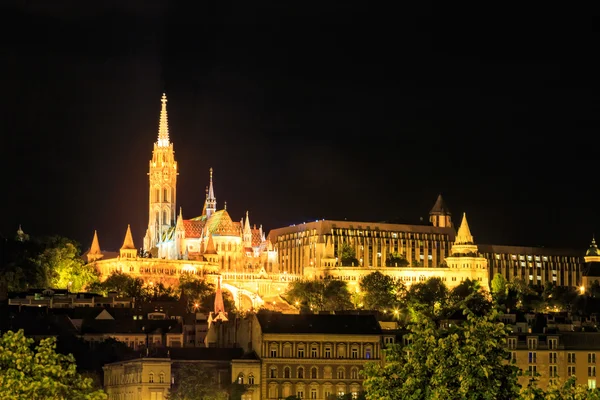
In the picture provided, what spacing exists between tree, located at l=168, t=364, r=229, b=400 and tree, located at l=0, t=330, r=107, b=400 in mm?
41337

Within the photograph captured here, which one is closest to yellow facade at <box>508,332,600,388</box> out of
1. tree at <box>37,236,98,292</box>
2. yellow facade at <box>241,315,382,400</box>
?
yellow facade at <box>241,315,382,400</box>

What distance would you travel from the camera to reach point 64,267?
195m

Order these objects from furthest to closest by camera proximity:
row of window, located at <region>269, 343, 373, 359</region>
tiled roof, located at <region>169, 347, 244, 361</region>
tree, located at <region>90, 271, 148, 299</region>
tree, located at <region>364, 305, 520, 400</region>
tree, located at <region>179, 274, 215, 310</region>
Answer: tree, located at <region>179, 274, 215, 310</region> → tree, located at <region>90, 271, 148, 299</region> → row of window, located at <region>269, 343, 373, 359</region> → tiled roof, located at <region>169, 347, 244, 361</region> → tree, located at <region>364, 305, 520, 400</region>

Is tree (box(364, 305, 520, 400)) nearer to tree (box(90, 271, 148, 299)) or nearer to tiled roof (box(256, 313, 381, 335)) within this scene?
tiled roof (box(256, 313, 381, 335))

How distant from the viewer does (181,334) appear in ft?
488

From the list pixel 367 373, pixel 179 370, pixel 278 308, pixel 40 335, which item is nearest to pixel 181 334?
pixel 40 335

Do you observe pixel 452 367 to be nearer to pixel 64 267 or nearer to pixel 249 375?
pixel 249 375

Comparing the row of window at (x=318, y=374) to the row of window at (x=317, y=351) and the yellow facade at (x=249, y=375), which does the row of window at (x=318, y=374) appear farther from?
the yellow facade at (x=249, y=375)

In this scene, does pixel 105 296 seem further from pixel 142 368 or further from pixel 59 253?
pixel 142 368

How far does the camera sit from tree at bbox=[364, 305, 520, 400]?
69.0 m

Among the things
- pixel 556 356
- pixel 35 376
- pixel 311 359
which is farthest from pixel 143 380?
pixel 35 376

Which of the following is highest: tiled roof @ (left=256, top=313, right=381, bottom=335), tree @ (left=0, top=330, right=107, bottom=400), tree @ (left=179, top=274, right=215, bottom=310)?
tree @ (left=179, top=274, right=215, bottom=310)

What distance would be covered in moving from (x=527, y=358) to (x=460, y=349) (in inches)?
2642

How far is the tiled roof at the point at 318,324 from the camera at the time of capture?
435ft
